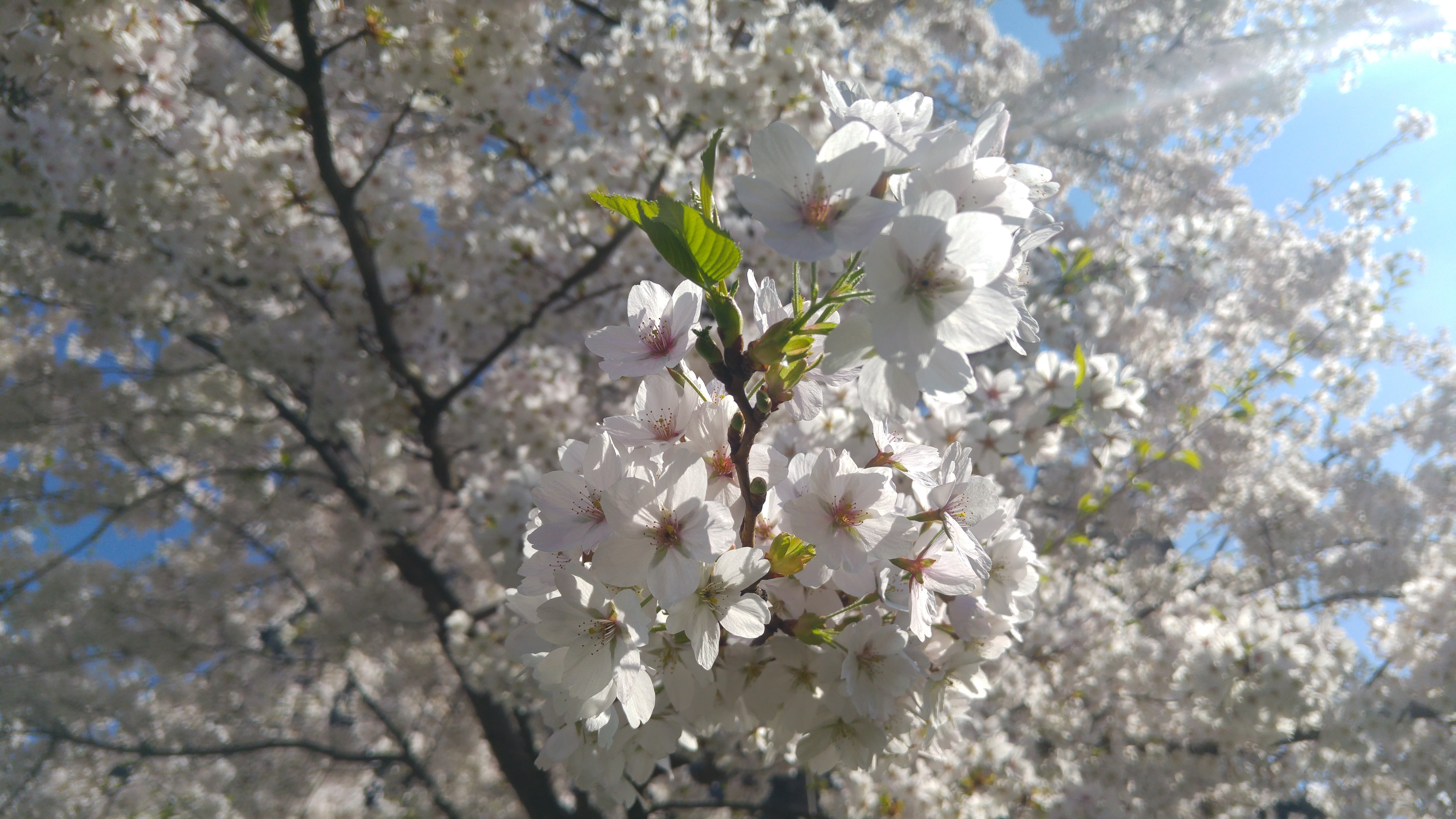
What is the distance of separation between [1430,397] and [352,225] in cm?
1181

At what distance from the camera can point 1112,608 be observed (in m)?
4.10

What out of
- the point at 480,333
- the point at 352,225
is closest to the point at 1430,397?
the point at 480,333

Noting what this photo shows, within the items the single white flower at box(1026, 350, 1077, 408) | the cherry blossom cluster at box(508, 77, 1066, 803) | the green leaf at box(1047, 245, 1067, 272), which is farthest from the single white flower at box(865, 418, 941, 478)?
the green leaf at box(1047, 245, 1067, 272)

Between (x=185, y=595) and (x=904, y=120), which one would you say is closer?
(x=904, y=120)

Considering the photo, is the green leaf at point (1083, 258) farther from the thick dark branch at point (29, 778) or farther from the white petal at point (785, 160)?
the thick dark branch at point (29, 778)

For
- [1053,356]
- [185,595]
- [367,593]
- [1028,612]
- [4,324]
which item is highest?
[4,324]

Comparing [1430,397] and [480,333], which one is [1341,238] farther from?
[480,333]

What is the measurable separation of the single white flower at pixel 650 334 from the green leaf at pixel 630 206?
100 mm

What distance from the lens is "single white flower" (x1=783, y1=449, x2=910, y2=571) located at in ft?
3.17

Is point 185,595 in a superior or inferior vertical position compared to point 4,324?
inferior

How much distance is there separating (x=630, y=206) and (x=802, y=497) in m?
0.50

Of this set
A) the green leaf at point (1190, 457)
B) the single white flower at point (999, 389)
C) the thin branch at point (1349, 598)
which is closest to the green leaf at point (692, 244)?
the single white flower at point (999, 389)

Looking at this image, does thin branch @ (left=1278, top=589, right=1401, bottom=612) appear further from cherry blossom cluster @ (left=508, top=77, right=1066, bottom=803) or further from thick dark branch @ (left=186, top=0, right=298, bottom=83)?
thick dark branch @ (left=186, top=0, right=298, bottom=83)

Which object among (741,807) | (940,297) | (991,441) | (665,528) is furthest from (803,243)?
(741,807)
